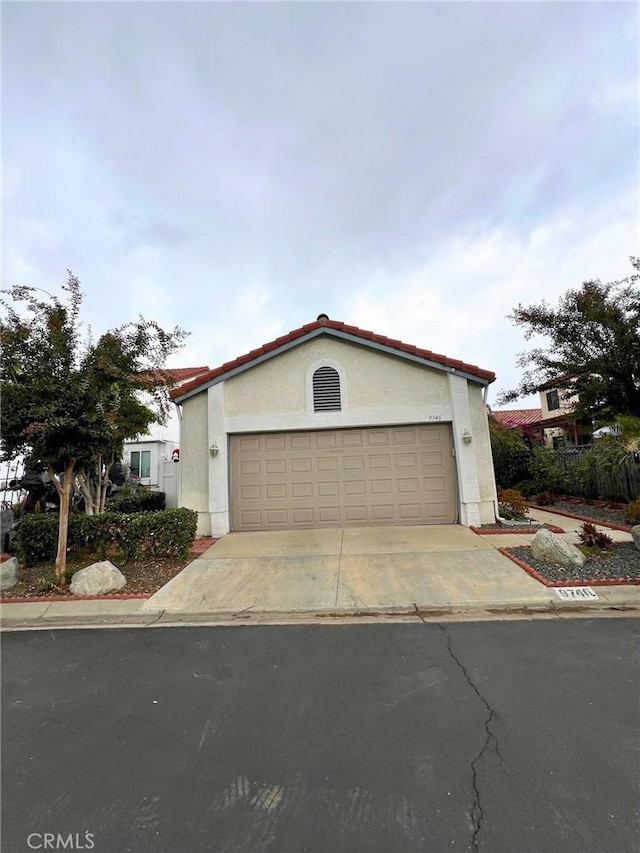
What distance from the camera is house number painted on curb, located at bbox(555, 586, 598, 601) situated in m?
5.21

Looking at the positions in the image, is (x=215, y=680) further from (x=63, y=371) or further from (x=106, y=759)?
(x=63, y=371)

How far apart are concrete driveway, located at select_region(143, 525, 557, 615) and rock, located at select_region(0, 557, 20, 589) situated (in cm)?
264

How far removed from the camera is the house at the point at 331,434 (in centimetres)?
984

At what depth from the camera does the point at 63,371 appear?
678 cm

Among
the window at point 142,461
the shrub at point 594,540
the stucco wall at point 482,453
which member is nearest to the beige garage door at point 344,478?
the stucco wall at point 482,453

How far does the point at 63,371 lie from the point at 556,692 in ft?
25.3

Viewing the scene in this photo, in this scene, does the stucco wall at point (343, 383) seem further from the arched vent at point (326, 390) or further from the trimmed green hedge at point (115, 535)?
the trimmed green hedge at point (115, 535)

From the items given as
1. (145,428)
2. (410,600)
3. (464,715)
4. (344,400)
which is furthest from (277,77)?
(464,715)

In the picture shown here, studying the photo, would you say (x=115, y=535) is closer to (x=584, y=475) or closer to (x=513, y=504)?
(x=513, y=504)

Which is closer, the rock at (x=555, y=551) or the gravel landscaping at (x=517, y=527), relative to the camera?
the rock at (x=555, y=551)

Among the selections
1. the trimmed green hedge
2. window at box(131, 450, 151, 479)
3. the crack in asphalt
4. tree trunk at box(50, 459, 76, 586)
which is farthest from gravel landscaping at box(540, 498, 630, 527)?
window at box(131, 450, 151, 479)

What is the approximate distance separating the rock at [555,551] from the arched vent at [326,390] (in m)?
5.22

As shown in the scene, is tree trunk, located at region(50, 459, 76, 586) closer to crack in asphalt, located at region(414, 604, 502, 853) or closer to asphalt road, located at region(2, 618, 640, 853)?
asphalt road, located at region(2, 618, 640, 853)

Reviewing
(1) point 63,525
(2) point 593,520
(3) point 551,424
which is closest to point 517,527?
(2) point 593,520
